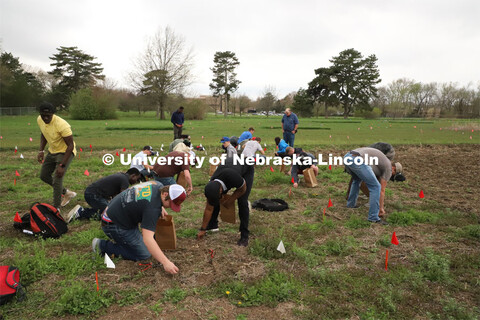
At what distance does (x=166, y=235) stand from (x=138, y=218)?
0.82 meters

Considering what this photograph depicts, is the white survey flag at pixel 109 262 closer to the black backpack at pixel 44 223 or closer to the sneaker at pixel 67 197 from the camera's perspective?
the black backpack at pixel 44 223

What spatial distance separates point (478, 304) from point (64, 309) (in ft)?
15.9

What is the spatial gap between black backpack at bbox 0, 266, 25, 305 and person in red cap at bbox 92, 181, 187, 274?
1.06 meters

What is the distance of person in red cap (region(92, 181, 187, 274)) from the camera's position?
12.0 feet

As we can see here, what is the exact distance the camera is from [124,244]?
435 centimetres

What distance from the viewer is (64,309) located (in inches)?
130

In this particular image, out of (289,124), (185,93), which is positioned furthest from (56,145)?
(185,93)

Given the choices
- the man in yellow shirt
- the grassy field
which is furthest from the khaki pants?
the grassy field

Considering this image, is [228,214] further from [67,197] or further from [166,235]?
[67,197]

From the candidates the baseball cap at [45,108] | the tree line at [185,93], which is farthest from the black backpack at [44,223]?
the tree line at [185,93]

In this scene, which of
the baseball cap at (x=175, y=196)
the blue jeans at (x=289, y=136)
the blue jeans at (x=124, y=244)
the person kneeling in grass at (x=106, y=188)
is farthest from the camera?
the blue jeans at (x=289, y=136)

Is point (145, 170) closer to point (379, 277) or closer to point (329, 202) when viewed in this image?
point (329, 202)

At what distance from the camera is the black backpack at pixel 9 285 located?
335cm

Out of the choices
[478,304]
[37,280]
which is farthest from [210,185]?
[478,304]
